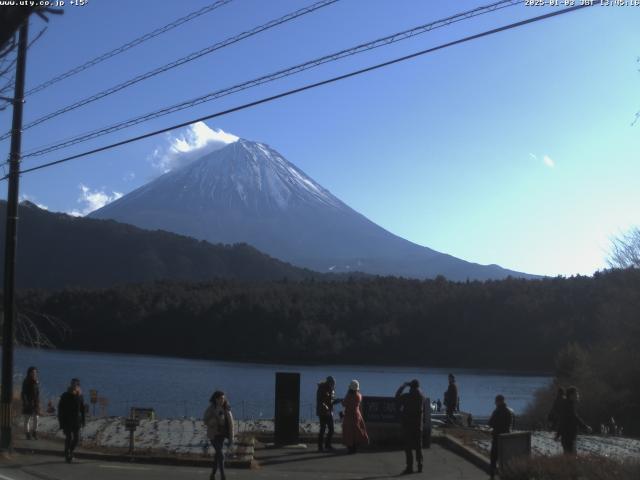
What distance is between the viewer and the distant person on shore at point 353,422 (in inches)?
591

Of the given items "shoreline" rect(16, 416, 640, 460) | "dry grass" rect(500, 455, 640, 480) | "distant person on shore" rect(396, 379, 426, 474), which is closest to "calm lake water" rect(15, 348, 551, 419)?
"shoreline" rect(16, 416, 640, 460)

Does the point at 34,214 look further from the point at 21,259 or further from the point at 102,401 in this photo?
the point at 102,401

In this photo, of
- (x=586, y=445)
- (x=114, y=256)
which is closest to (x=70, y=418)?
(x=586, y=445)

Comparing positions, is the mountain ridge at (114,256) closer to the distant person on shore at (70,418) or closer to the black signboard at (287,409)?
the black signboard at (287,409)

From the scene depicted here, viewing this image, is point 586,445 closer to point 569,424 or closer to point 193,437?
point 569,424

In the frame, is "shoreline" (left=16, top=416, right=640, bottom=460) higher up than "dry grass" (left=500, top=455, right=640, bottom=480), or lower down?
lower down

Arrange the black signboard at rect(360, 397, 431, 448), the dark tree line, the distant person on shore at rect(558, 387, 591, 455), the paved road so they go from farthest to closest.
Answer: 1. the dark tree line
2. the black signboard at rect(360, 397, 431, 448)
3. the distant person on shore at rect(558, 387, 591, 455)
4. the paved road

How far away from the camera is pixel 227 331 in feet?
314

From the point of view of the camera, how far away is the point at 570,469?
35.8 feet

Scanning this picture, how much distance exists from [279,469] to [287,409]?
2.55m

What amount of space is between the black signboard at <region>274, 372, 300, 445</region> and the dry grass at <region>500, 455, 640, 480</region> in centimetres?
556

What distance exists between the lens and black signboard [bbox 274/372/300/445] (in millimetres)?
16500

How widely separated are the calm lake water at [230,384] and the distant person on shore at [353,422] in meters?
12.2

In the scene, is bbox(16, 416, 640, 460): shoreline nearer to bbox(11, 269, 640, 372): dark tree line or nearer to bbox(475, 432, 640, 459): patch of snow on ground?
bbox(475, 432, 640, 459): patch of snow on ground
